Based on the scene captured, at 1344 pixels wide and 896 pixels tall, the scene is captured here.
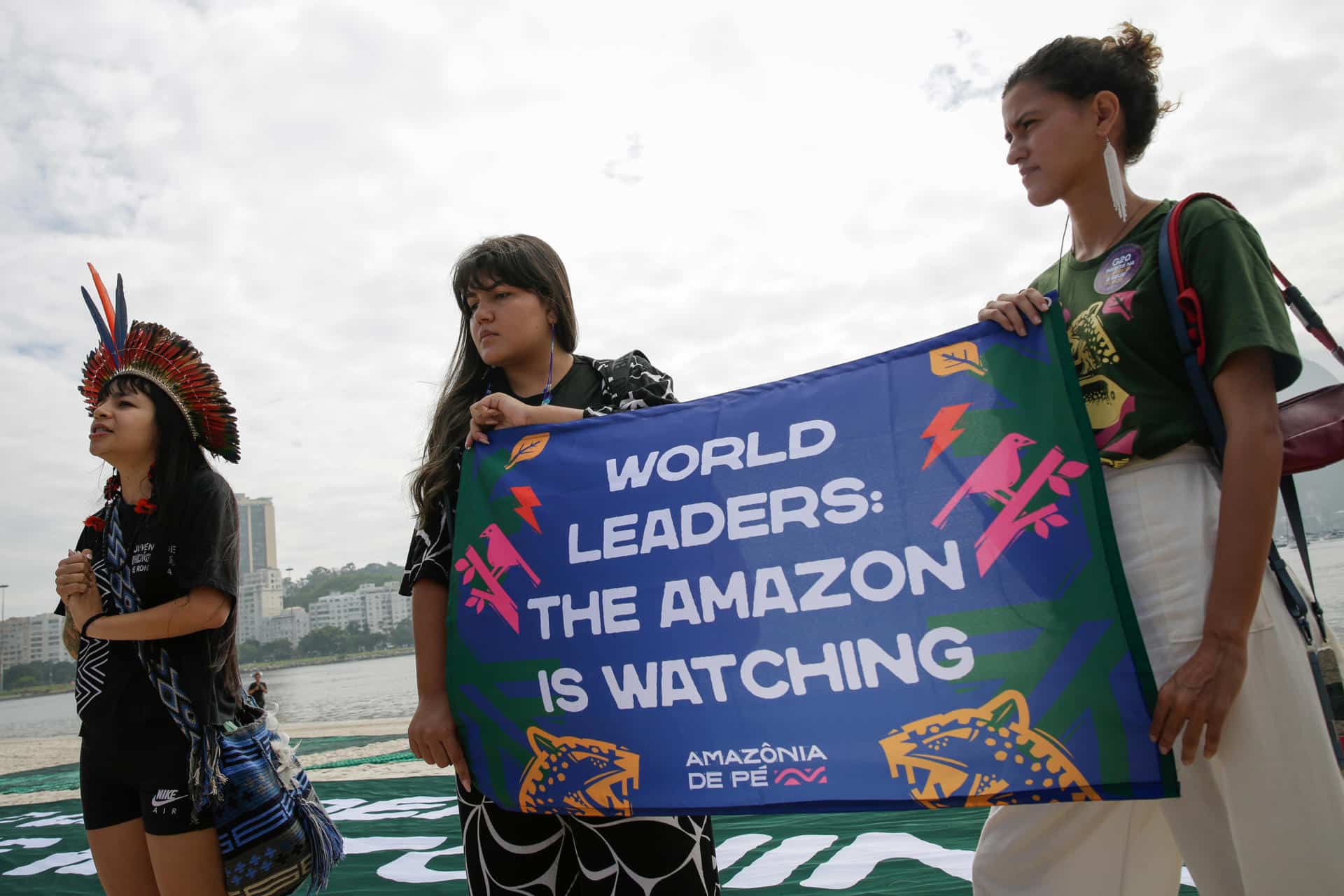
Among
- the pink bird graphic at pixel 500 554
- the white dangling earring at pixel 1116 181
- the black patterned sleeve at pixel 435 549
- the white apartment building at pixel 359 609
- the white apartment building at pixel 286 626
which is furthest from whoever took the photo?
the white apartment building at pixel 359 609

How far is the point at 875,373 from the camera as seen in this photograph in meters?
1.60

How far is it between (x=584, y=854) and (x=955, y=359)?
115 centimetres

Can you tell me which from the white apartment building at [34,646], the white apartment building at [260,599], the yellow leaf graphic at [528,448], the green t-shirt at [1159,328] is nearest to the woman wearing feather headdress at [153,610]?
the yellow leaf graphic at [528,448]

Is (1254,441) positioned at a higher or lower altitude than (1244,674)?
higher

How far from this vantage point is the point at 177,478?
2.30 meters

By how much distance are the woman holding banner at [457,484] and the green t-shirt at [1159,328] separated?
0.87m

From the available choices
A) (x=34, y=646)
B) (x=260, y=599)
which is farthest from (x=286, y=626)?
(x=34, y=646)

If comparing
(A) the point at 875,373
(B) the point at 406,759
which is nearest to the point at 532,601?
(A) the point at 875,373

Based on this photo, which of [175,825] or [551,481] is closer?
[551,481]

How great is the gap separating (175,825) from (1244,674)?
215 cm

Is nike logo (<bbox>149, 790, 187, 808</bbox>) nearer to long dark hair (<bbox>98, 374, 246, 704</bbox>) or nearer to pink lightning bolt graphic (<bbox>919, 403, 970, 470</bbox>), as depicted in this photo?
long dark hair (<bbox>98, 374, 246, 704</bbox>)

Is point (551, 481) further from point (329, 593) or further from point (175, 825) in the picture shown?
point (329, 593)

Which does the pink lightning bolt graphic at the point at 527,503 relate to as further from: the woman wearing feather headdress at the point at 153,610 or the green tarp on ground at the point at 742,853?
the green tarp on ground at the point at 742,853

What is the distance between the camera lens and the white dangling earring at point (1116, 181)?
145 cm
